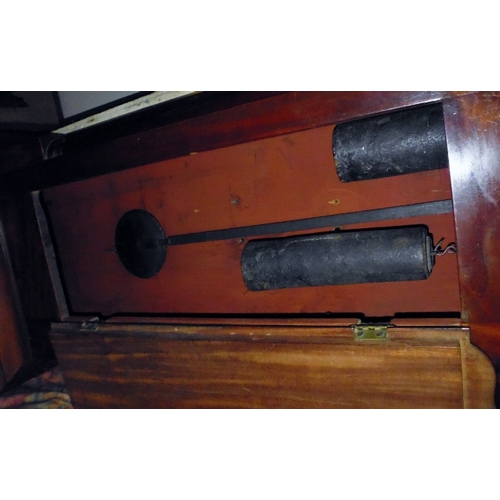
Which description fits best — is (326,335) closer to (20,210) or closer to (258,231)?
(258,231)

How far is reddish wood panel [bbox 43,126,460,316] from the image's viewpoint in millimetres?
1102

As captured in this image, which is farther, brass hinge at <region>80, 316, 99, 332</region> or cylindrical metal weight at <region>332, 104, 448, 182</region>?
brass hinge at <region>80, 316, 99, 332</region>

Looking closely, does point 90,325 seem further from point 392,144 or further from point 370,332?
point 392,144

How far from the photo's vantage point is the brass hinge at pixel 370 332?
999 millimetres

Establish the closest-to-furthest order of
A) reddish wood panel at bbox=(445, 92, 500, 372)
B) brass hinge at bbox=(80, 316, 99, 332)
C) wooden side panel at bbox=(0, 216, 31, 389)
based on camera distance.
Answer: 1. reddish wood panel at bbox=(445, 92, 500, 372)
2. brass hinge at bbox=(80, 316, 99, 332)
3. wooden side panel at bbox=(0, 216, 31, 389)

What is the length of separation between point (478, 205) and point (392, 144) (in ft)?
0.73

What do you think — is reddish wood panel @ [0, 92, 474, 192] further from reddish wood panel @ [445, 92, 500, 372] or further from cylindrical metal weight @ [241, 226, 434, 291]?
cylindrical metal weight @ [241, 226, 434, 291]

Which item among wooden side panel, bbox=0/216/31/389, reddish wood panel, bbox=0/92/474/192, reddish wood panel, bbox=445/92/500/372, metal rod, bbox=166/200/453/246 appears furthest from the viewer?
wooden side panel, bbox=0/216/31/389

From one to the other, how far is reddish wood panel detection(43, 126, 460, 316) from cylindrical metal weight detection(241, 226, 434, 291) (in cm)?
11

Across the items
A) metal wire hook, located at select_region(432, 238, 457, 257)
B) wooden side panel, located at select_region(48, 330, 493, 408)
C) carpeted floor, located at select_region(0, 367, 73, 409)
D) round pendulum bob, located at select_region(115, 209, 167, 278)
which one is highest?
round pendulum bob, located at select_region(115, 209, 167, 278)

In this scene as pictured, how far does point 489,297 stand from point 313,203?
50 centimetres

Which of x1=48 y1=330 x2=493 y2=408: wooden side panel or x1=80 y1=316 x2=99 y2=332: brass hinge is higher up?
x1=80 y1=316 x2=99 y2=332: brass hinge

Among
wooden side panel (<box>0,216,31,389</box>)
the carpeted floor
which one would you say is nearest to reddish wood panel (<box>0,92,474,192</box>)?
wooden side panel (<box>0,216,31,389</box>)

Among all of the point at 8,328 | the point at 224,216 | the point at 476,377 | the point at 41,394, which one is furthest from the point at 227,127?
the point at 41,394
